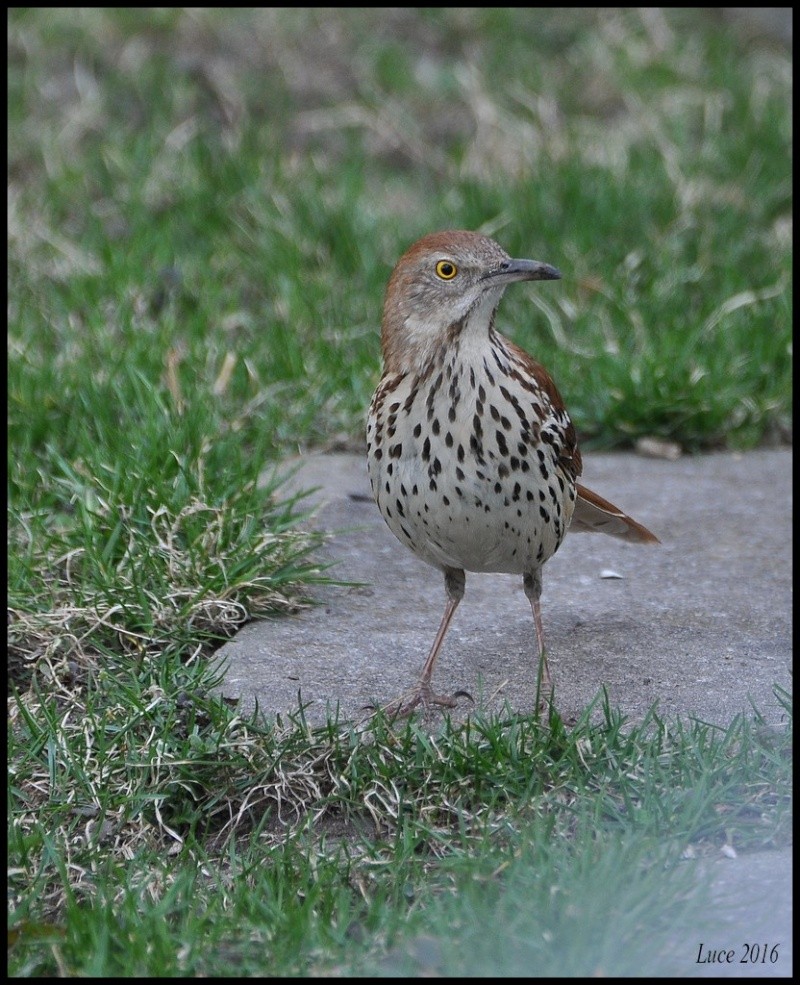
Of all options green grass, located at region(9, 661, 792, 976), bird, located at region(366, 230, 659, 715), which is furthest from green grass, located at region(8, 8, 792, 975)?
bird, located at region(366, 230, 659, 715)

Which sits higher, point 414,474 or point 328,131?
point 328,131

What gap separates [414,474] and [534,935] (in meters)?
1.31

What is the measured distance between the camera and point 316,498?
5375 mm

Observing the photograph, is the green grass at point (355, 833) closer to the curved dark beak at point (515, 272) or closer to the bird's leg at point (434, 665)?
the bird's leg at point (434, 665)

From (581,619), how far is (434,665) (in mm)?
588

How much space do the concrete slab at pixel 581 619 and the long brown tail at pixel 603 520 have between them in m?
0.21

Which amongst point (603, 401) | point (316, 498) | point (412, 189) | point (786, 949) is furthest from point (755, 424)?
point (786, 949)

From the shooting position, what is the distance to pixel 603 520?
4.74m

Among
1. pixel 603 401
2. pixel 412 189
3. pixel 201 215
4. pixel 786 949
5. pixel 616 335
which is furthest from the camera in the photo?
pixel 412 189

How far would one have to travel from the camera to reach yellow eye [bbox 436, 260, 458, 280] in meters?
4.02

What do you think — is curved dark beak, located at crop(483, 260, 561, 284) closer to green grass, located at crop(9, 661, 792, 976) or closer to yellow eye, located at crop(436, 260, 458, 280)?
yellow eye, located at crop(436, 260, 458, 280)

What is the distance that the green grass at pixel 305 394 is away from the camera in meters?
3.40

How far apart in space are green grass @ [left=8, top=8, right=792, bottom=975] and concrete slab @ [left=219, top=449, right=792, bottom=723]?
0.18 m

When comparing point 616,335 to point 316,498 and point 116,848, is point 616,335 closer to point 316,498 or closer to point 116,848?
point 316,498
